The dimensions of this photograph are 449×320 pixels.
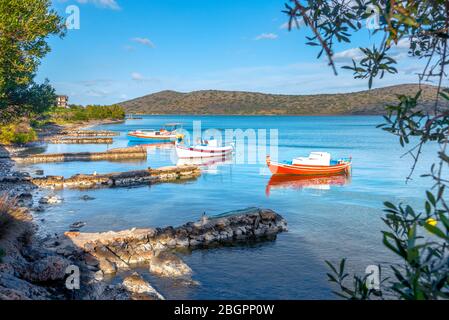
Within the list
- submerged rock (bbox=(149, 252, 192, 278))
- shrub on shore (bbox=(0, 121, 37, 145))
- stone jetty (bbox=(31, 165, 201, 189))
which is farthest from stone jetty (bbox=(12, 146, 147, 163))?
submerged rock (bbox=(149, 252, 192, 278))

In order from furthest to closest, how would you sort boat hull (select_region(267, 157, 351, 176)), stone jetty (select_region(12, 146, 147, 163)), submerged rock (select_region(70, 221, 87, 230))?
1. stone jetty (select_region(12, 146, 147, 163))
2. boat hull (select_region(267, 157, 351, 176))
3. submerged rock (select_region(70, 221, 87, 230))

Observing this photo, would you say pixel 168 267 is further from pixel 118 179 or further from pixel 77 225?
pixel 118 179

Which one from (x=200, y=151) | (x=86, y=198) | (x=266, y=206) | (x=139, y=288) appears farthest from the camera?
(x=200, y=151)

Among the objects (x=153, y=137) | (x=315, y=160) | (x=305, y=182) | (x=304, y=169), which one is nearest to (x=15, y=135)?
(x=153, y=137)

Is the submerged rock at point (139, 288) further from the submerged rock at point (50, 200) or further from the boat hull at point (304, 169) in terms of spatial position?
the boat hull at point (304, 169)

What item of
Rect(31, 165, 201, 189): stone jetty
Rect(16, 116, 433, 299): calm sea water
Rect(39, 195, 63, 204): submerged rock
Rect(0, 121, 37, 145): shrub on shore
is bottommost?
Rect(16, 116, 433, 299): calm sea water

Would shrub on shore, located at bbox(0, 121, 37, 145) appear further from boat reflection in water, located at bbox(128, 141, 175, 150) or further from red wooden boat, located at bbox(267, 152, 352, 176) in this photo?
red wooden boat, located at bbox(267, 152, 352, 176)

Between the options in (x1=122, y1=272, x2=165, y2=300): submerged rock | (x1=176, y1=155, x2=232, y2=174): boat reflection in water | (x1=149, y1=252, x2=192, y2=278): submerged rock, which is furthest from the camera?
(x1=176, y1=155, x2=232, y2=174): boat reflection in water

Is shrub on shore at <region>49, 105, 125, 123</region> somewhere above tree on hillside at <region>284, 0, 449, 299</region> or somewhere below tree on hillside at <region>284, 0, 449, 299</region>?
above

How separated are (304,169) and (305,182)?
3217mm

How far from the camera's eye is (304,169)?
45.5 metres

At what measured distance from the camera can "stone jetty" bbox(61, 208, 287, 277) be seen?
56.8 ft

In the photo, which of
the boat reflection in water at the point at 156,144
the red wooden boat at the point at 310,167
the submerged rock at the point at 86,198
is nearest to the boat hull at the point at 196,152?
the red wooden boat at the point at 310,167
